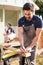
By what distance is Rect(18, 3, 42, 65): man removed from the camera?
3.14m

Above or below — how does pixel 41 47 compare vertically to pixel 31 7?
below

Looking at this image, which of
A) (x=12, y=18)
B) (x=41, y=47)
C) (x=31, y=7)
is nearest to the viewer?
(x=31, y=7)

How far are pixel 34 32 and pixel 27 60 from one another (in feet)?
1.26

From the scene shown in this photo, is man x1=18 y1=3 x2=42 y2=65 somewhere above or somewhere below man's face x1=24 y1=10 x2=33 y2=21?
below

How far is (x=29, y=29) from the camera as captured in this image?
3301 millimetres

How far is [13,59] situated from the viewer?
3248 millimetres

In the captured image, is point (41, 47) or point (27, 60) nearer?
point (27, 60)

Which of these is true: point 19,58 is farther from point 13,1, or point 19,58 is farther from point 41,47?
point 13,1

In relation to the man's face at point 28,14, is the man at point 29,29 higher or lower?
lower

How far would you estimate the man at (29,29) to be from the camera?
314 cm

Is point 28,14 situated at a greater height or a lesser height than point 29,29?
greater

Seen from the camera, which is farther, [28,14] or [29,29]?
[29,29]

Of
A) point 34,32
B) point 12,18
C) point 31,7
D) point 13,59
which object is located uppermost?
point 31,7

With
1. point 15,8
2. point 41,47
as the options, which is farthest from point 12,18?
point 41,47
